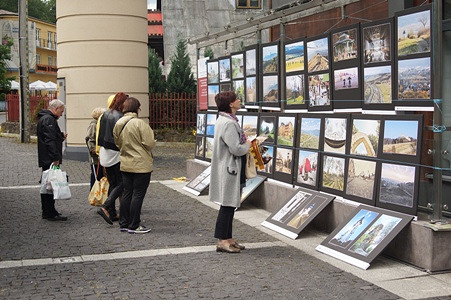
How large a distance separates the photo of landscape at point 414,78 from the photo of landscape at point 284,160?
2.52m

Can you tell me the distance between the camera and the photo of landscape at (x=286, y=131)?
9695 mm

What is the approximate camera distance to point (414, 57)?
7230 millimetres

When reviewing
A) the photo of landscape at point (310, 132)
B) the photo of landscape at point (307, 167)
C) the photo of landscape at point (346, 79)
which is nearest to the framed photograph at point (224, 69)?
the photo of landscape at point (310, 132)

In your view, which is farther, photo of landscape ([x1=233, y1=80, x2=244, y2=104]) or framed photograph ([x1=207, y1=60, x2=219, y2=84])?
framed photograph ([x1=207, y1=60, x2=219, y2=84])

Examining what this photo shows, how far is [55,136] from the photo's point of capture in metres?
9.77

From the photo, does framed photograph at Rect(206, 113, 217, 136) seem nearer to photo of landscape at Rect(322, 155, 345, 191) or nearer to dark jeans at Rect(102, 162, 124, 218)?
dark jeans at Rect(102, 162, 124, 218)

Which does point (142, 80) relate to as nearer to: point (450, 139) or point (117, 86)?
point (117, 86)

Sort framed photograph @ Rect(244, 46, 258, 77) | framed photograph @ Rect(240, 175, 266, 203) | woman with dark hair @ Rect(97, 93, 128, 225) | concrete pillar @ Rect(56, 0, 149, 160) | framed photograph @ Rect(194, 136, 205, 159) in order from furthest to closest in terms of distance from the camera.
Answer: concrete pillar @ Rect(56, 0, 149, 160)
framed photograph @ Rect(194, 136, 205, 159)
framed photograph @ Rect(244, 46, 258, 77)
framed photograph @ Rect(240, 175, 266, 203)
woman with dark hair @ Rect(97, 93, 128, 225)

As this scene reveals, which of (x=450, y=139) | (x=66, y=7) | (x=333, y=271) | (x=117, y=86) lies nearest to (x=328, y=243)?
(x=333, y=271)

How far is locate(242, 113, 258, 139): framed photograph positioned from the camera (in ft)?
35.5

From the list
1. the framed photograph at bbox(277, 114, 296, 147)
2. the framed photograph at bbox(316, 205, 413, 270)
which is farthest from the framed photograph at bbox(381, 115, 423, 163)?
the framed photograph at bbox(277, 114, 296, 147)

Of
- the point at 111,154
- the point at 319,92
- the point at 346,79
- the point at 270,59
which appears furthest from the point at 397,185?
the point at 111,154

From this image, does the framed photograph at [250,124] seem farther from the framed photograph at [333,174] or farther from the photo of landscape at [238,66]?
the framed photograph at [333,174]

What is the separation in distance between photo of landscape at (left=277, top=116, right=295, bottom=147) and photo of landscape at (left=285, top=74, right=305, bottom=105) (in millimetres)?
293
